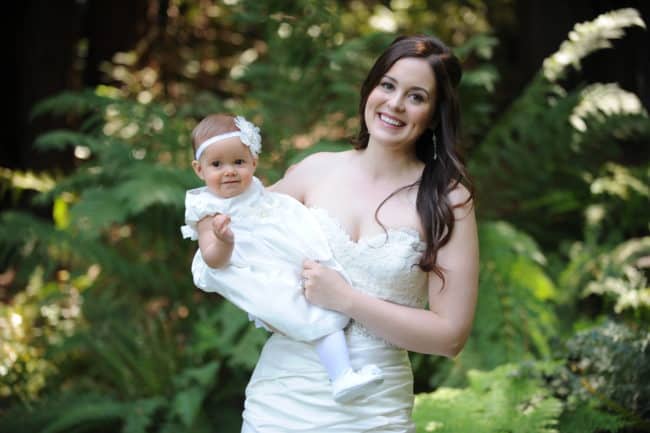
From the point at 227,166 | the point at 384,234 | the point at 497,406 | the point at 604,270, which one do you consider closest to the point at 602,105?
the point at 604,270

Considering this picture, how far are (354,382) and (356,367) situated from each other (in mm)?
145

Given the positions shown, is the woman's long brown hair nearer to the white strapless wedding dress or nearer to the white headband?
the white strapless wedding dress

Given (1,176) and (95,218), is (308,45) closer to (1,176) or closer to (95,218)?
(95,218)

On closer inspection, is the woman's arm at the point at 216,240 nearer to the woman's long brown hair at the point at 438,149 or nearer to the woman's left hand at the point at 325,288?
the woman's left hand at the point at 325,288

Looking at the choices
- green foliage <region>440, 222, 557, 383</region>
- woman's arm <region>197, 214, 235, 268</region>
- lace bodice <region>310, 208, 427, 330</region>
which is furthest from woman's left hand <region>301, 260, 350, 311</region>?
green foliage <region>440, 222, 557, 383</region>

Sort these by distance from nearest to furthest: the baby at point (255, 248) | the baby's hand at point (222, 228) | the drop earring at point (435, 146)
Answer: the baby's hand at point (222, 228), the baby at point (255, 248), the drop earring at point (435, 146)

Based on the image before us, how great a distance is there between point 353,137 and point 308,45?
2388 mm

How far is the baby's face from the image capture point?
2033 mm

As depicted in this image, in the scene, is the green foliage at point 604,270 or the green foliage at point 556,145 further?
the green foliage at point 556,145

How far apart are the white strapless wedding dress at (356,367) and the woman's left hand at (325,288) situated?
14 cm

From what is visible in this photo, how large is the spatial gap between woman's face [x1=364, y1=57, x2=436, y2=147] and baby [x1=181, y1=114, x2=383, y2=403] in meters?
0.39

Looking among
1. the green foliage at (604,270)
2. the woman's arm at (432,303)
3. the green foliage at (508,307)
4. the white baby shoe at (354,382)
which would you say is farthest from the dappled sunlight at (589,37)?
the white baby shoe at (354,382)

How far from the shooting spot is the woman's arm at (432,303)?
207cm

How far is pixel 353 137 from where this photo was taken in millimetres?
2580
